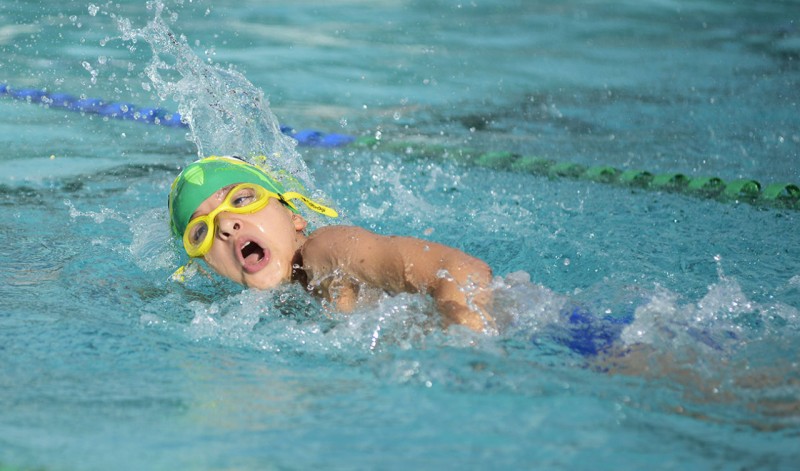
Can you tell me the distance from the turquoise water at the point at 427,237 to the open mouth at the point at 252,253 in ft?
0.37

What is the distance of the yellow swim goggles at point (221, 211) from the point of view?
2744 millimetres

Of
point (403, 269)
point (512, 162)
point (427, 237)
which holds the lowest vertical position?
point (427, 237)

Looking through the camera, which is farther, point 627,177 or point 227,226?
point 627,177

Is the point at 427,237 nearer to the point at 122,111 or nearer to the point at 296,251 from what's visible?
the point at 296,251

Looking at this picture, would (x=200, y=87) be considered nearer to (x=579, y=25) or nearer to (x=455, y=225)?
(x=455, y=225)

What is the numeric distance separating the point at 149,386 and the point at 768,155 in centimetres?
369

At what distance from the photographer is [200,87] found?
4160 mm

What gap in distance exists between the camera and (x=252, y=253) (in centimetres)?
281

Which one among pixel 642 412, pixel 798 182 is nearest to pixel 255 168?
pixel 642 412

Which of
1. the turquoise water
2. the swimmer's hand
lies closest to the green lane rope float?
the turquoise water

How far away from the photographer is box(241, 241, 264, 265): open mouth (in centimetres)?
273

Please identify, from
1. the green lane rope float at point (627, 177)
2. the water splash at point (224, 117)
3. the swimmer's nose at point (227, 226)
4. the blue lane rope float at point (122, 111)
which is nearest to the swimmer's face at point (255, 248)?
the swimmer's nose at point (227, 226)

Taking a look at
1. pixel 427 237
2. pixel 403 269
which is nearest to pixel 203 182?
pixel 403 269

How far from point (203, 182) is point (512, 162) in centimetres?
223
